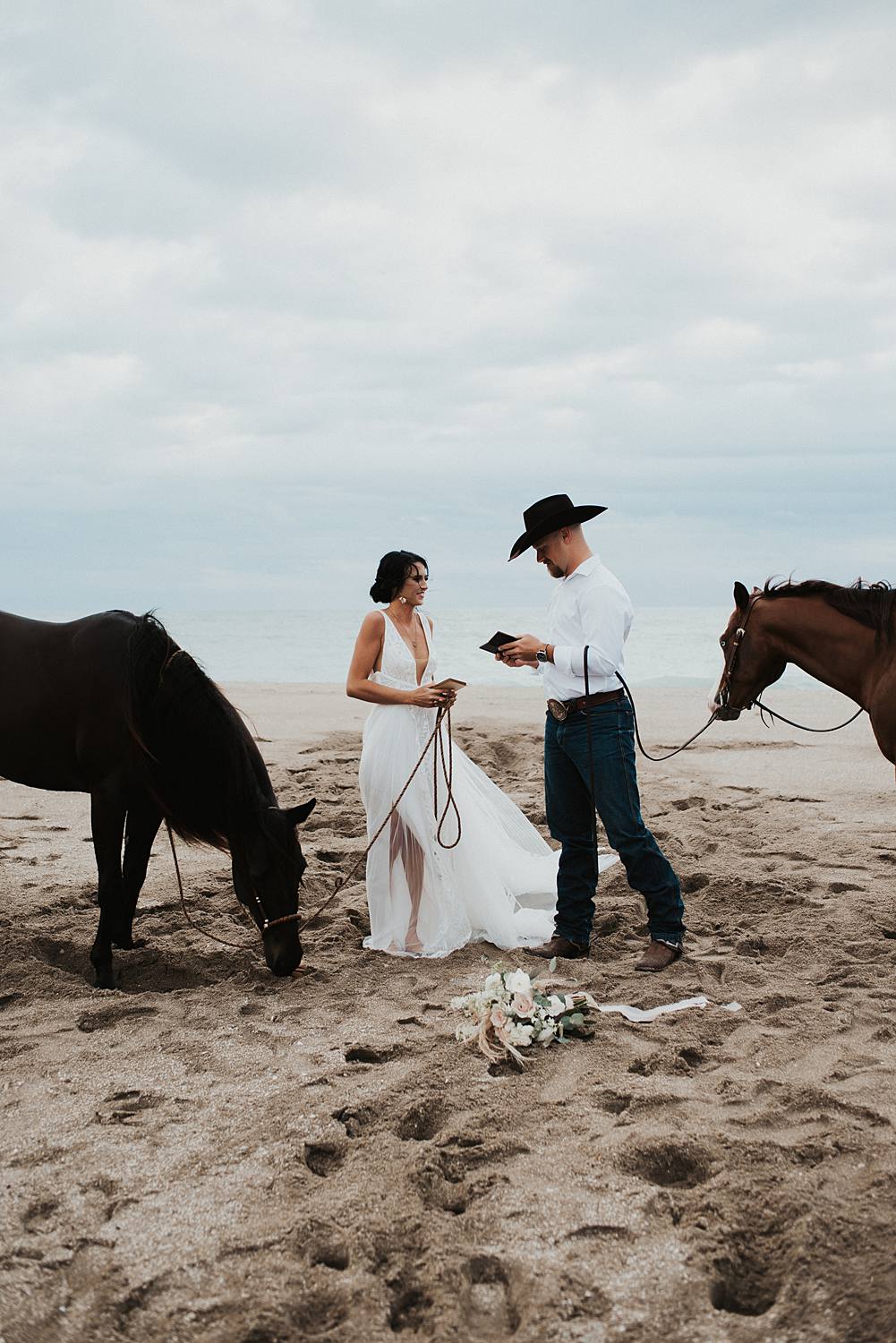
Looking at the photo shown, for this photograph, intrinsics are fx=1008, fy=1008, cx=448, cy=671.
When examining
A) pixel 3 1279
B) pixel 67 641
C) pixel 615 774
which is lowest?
pixel 3 1279

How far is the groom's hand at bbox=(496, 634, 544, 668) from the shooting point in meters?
4.25

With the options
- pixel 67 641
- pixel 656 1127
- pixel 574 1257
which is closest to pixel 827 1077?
pixel 656 1127

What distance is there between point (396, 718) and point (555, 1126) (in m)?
2.34

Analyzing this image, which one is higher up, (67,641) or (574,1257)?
(67,641)

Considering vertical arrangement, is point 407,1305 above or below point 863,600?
below

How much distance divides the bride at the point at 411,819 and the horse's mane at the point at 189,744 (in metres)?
0.70

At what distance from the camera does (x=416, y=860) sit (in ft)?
15.9

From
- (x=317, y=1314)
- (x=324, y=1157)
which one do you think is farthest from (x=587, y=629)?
(x=317, y=1314)

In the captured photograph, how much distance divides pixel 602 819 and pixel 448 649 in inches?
1187

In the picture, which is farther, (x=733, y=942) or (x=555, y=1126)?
(x=733, y=942)

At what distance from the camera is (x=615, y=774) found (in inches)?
167

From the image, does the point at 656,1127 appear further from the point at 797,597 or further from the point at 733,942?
the point at 797,597

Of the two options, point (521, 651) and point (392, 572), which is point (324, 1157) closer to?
point (521, 651)

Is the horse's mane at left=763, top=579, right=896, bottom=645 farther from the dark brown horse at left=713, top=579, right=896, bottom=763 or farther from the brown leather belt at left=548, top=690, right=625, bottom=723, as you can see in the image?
the brown leather belt at left=548, top=690, right=625, bottom=723
